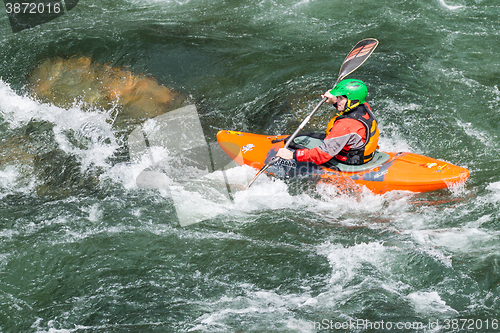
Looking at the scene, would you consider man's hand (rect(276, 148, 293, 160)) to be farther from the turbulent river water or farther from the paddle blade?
the paddle blade

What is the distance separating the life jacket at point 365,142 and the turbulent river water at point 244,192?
0.43m

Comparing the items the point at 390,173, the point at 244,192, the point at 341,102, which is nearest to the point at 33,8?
the point at 244,192

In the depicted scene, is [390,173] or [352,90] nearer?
[352,90]

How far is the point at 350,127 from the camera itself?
171 inches

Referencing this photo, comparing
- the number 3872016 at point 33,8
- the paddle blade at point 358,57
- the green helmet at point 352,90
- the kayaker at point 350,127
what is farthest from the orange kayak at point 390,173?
the number 3872016 at point 33,8

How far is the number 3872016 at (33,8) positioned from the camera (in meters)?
9.27

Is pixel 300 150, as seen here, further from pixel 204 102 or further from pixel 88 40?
pixel 88 40

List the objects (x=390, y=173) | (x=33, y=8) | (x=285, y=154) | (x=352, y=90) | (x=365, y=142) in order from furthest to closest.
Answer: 1. (x=33, y=8)
2. (x=285, y=154)
3. (x=390, y=173)
4. (x=365, y=142)
5. (x=352, y=90)

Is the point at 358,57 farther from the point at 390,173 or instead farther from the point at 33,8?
the point at 33,8

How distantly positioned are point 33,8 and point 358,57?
7.82 meters

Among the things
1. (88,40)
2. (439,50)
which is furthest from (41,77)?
(439,50)

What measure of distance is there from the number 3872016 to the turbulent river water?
60cm

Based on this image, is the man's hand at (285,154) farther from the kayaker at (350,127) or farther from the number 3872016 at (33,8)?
the number 3872016 at (33,8)

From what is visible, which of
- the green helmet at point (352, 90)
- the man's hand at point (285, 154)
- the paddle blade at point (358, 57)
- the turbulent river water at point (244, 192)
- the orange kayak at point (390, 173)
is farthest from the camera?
the paddle blade at point (358, 57)
